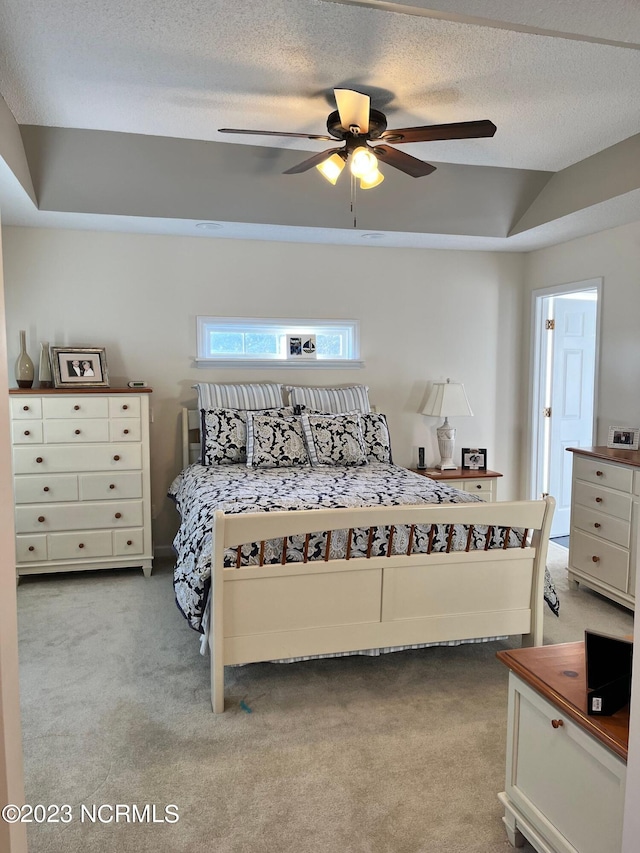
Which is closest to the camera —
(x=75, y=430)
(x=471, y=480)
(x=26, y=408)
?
(x=26, y=408)

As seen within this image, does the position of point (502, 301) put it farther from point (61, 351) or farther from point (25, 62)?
point (25, 62)

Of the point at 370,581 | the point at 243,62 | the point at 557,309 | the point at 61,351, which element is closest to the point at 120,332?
the point at 61,351

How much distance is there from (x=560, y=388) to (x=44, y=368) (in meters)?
3.94

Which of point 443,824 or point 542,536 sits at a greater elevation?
point 542,536

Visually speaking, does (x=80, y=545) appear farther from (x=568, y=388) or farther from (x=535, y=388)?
(x=568, y=388)

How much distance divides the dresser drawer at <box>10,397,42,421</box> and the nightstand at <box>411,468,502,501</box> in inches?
103

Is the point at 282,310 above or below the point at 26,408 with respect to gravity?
above

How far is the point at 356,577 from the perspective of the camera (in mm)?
2551

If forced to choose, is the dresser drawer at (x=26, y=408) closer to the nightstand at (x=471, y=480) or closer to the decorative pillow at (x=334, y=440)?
the decorative pillow at (x=334, y=440)

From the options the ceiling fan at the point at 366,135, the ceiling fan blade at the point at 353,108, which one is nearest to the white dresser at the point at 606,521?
the ceiling fan at the point at 366,135

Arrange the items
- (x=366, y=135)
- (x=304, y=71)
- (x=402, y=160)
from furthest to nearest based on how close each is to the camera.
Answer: (x=402, y=160) < (x=366, y=135) < (x=304, y=71)

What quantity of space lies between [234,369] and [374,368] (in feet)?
3.63

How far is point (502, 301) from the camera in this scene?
5070mm

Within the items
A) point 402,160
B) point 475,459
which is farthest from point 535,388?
point 402,160
